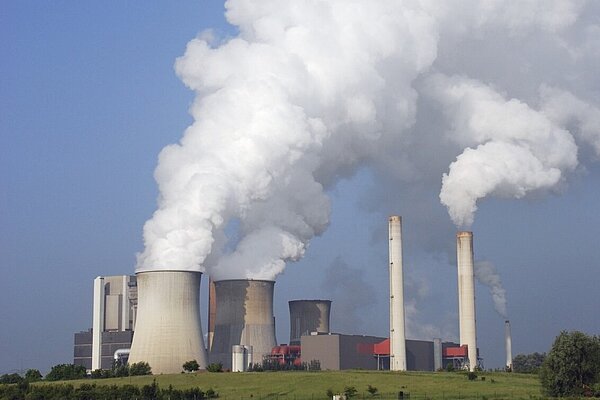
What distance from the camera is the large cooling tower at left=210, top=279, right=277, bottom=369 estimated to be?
6900cm

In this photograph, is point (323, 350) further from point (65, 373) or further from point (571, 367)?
point (571, 367)

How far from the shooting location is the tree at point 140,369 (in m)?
61.0

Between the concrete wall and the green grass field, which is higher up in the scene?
the concrete wall

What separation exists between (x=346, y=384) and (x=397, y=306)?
18283mm

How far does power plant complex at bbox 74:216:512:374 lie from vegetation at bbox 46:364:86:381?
19.4ft

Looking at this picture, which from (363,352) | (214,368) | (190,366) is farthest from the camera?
(363,352)

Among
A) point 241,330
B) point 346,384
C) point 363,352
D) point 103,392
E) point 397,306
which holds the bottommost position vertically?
point 103,392

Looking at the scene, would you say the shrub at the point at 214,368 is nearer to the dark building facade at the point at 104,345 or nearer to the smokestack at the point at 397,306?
the smokestack at the point at 397,306

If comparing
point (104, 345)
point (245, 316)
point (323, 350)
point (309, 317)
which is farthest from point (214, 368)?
point (104, 345)

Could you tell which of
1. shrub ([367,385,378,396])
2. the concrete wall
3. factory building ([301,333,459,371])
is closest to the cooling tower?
factory building ([301,333,459,371])

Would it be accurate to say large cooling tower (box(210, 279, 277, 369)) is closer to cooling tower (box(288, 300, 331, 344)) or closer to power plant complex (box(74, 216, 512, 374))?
power plant complex (box(74, 216, 512, 374))

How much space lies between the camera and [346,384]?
5644 cm

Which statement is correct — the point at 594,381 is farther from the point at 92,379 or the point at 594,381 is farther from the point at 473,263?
the point at 92,379

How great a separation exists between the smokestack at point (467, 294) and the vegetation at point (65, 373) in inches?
1157
